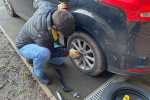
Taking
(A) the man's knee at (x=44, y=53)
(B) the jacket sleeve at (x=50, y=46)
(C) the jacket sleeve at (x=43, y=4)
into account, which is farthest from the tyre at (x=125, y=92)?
(C) the jacket sleeve at (x=43, y=4)

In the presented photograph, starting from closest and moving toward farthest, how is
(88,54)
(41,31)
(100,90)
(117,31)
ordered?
(117,31)
(41,31)
(100,90)
(88,54)

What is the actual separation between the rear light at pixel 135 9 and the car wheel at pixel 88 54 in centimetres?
58

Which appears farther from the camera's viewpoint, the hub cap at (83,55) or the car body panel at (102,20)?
the hub cap at (83,55)

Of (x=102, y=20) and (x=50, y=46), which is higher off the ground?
(x=102, y=20)

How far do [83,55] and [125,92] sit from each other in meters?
0.85

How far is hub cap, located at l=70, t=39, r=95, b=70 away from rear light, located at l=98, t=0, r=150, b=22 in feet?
2.47

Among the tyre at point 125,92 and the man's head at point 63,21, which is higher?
the man's head at point 63,21

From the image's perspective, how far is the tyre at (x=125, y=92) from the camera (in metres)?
1.50

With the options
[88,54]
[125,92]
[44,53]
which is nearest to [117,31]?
[88,54]

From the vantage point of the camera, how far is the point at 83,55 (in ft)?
6.48

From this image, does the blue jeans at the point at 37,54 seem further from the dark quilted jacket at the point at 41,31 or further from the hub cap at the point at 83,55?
the hub cap at the point at 83,55

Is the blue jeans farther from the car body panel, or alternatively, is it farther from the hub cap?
the car body panel

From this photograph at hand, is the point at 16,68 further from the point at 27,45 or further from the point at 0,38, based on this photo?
the point at 0,38

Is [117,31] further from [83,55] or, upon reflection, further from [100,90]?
[100,90]
